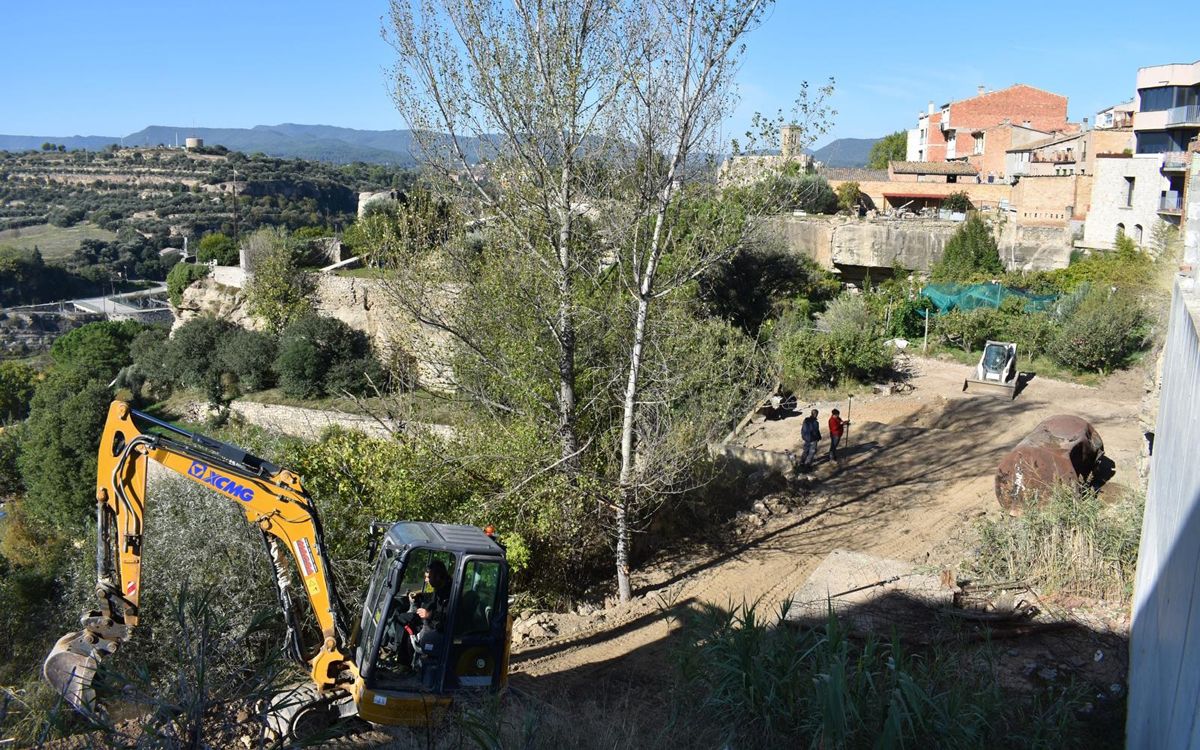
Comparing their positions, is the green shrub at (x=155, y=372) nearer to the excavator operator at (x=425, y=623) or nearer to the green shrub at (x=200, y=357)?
the green shrub at (x=200, y=357)

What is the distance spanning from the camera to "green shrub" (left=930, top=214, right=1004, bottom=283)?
99.1 ft

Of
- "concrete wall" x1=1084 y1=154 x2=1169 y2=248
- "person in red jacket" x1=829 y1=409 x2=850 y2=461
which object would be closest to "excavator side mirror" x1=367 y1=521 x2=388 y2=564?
"person in red jacket" x1=829 y1=409 x2=850 y2=461

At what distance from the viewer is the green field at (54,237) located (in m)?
72.6

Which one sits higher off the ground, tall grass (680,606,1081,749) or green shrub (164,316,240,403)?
tall grass (680,606,1081,749)

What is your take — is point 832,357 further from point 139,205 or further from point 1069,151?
point 139,205

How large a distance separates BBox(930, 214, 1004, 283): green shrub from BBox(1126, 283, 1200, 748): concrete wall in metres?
24.1

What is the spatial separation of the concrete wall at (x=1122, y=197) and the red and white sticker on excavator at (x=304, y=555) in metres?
30.5

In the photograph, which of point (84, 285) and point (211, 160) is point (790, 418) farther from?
point (211, 160)

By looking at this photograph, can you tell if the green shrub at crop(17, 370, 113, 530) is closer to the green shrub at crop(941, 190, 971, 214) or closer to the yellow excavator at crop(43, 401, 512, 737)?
the yellow excavator at crop(43, 401, 512, 737)

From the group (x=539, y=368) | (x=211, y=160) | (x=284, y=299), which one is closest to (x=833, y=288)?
(x=284, y=299)

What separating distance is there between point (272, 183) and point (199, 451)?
89.4 m

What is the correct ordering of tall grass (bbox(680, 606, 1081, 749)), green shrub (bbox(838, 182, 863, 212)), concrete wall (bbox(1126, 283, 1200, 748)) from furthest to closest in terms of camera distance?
green shrub (bbox(838, 182, 863, 212)) → tall grass (bbox(680, 606, 1081, 749)) → concrete wall (bbox(1126, 283, 1200, 748))

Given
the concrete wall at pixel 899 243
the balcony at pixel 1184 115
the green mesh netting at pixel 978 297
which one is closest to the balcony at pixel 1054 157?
the balcony at pixel 1184 115

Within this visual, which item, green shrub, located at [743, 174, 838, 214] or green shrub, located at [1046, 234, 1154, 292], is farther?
green shrub, located at [1046, 234, 1154, 292]
